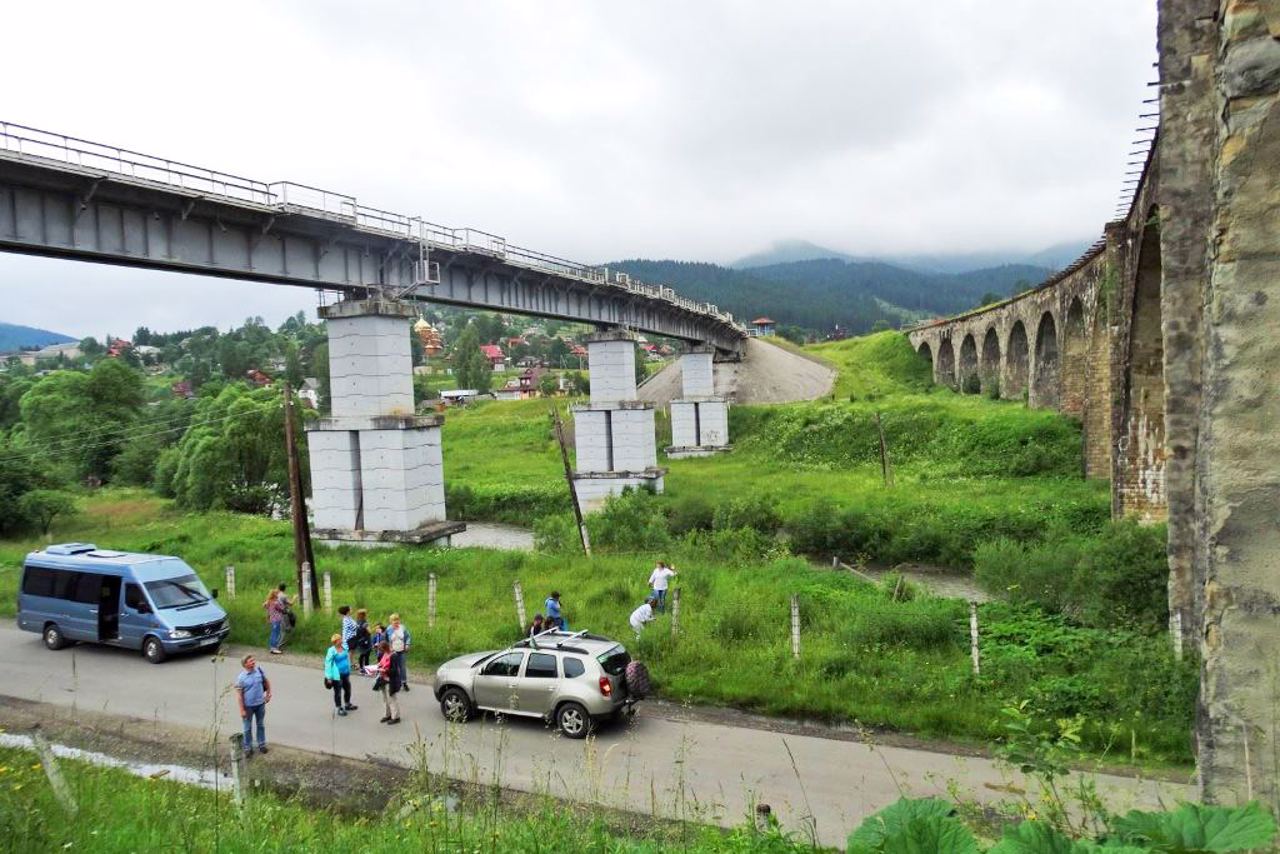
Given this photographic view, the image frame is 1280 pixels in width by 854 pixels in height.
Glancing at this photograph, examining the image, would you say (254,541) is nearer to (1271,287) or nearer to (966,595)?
(966,595)

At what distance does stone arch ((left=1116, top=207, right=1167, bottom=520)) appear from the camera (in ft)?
69.2

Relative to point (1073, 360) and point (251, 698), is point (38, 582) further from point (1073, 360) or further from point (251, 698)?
point (1073, 360)

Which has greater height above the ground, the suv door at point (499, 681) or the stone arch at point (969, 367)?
the stone arch at point (969, 367)

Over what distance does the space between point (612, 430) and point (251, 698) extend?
29.3m

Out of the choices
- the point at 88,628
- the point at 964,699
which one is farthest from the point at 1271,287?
the point at 88,628

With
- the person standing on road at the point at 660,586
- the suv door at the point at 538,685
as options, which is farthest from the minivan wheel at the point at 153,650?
the person standing on road at the point at 660,586

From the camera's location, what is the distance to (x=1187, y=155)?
13.2m

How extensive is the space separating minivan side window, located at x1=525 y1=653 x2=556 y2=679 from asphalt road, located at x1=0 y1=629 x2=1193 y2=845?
81 centimetres

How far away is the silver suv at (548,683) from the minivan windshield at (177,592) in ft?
23.5

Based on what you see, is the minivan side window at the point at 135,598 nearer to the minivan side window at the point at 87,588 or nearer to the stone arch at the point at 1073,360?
the minivan side window at the point at 87,588

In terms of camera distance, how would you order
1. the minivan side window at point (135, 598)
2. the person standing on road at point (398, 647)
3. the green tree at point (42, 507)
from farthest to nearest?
1. the green tree at point (42, 507)
2. the minivan side window at point (135, 598)
3. the person standing on road at point (398, 647)

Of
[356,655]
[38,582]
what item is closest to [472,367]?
[38,582]

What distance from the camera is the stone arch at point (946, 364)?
2724 inches

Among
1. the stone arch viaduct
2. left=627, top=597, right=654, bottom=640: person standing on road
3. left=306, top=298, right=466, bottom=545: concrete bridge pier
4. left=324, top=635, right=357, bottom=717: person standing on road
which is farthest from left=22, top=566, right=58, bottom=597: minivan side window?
the stone arch viaduct
